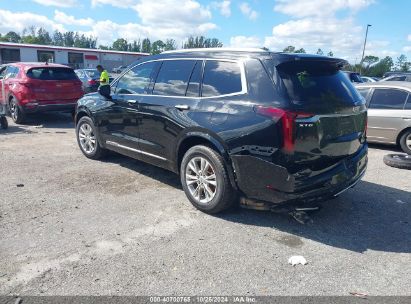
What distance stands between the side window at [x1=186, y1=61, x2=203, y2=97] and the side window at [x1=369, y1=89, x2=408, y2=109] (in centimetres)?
536

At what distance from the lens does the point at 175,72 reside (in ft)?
16.1

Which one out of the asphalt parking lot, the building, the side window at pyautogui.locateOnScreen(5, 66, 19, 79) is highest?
the building

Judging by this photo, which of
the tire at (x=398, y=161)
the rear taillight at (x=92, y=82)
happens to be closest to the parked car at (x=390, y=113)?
the tire at (x=398, y=161)

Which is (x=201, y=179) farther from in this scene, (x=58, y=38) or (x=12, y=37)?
(x=58, y=38)

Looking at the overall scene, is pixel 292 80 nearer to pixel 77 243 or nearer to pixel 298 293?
pixel 298 293

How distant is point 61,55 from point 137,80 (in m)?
38.1

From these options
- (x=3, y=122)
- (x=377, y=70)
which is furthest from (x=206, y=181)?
(x=377, y=70)

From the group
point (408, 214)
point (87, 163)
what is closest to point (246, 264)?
point (408, 214)

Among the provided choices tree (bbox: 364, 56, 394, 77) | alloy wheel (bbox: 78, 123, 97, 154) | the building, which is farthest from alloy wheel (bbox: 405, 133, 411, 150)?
tree (bbox: 364, 56, 394, 77)

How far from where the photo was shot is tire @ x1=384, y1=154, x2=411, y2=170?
21.7 feet

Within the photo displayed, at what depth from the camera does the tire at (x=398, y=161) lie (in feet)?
21.7

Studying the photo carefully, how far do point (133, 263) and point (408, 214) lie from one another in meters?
3.44

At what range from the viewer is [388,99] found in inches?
320

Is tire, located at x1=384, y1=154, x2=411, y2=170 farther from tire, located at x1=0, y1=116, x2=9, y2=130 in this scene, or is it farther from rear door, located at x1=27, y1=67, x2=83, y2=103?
tire, located at x1=0, y1=116, x2=9, y2=130
